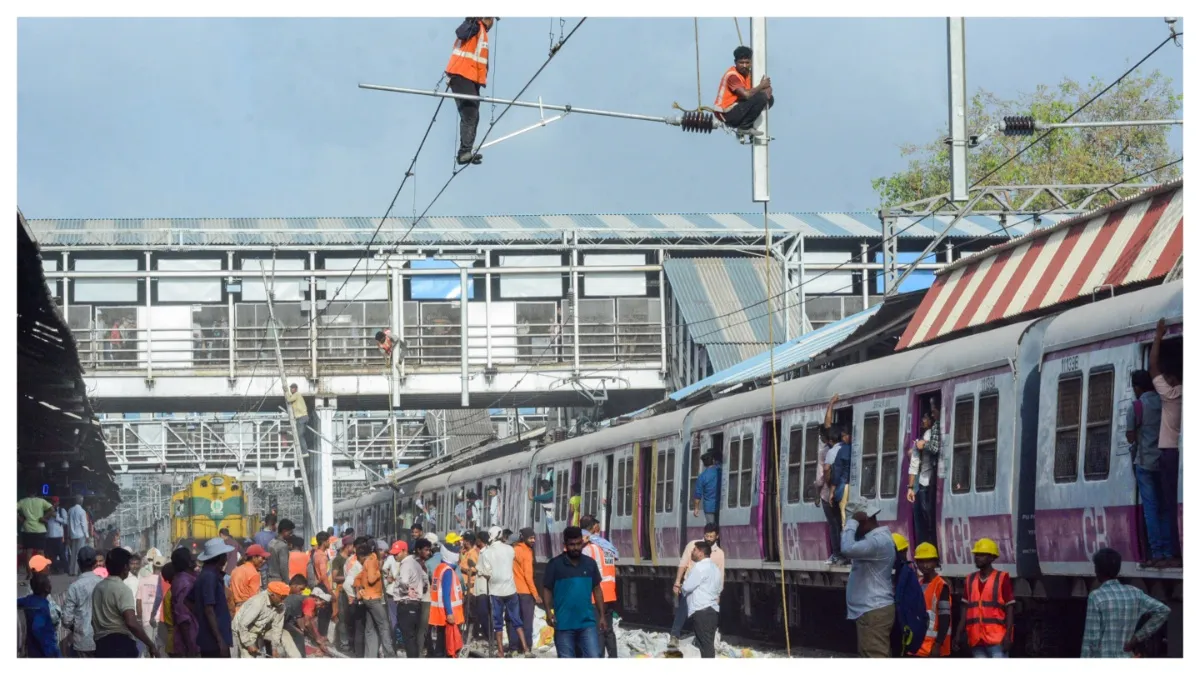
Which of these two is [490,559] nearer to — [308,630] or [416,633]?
[416,633]

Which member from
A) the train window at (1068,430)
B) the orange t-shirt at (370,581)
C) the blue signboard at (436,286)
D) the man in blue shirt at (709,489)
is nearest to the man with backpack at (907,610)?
the train window at (1068,430)

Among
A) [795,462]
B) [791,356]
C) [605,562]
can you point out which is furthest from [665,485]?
[605,562]

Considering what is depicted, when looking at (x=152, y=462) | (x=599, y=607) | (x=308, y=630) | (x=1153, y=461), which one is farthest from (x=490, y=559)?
(x=152, y=462)

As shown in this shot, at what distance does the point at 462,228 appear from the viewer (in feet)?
155

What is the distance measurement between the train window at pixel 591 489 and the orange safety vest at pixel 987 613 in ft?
52.0

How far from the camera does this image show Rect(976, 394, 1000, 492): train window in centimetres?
1526

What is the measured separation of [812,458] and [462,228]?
28.6 metres

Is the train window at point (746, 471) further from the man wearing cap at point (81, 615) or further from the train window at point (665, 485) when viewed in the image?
the man wearing cap at point (81, 615)

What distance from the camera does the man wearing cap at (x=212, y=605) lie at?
13.0 metres

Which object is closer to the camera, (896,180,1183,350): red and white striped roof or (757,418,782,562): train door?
(757,418,782,562): train door

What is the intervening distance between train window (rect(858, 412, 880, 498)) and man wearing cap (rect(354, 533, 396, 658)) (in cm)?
534

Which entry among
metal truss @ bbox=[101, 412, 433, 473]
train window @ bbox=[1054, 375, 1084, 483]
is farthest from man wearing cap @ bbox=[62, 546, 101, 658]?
metal truss @ bbox=[101, 412, 433, 473]

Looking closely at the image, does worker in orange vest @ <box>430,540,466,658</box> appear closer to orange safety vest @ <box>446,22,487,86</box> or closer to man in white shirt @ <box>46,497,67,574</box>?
orange safety vest @ <box>446,22,487,86</box>

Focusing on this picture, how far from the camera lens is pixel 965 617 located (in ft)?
43.8
